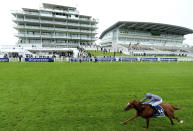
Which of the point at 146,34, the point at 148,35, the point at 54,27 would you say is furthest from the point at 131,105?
the point at 148,35

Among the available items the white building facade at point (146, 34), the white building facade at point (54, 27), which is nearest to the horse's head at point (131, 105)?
the white building facade at point (54, 27)

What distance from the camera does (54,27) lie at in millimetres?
47281

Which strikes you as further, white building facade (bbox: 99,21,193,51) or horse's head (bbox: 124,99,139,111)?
white building facade (bbox: 99,21,193,51)

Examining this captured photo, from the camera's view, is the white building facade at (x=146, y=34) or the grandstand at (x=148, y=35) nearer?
the grandstand at (x=148, y=35)

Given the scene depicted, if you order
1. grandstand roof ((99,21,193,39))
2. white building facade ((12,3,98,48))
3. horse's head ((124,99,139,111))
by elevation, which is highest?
grandstand roof ((99,21,193,39))

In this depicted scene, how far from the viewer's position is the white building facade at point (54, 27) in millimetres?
44594

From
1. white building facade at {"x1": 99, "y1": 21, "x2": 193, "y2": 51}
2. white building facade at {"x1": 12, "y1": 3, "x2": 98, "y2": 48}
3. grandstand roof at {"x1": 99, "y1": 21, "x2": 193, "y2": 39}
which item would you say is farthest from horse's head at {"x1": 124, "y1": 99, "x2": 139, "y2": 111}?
grandstand roof at {"x1": 99, "y1": 21, "x2": 193, "y2": 39}

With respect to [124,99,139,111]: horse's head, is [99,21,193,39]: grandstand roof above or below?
above

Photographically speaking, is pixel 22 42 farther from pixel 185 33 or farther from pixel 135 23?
pixel 185 33

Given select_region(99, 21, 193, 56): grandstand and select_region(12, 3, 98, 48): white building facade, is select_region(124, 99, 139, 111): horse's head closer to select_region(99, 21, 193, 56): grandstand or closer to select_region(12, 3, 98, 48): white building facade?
select_region(12, 3, 98, 48): white building facade

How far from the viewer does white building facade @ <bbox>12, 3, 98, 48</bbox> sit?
44.6 meters

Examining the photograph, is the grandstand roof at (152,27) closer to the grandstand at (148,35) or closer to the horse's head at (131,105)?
the grandstand at (148,35)

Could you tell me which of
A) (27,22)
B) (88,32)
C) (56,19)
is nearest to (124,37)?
(88,32)

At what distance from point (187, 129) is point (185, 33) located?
99292 millimetres
